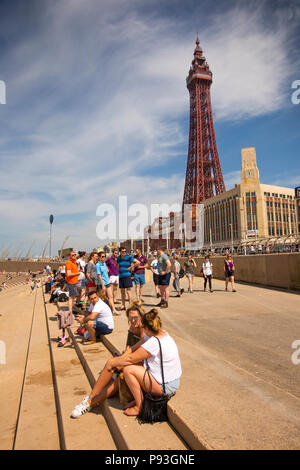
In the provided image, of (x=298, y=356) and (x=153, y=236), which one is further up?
(x=153, y=236)

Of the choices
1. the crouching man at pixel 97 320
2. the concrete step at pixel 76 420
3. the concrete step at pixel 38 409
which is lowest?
the concrete step at pixel 38 409

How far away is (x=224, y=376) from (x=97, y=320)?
2652 millimetres

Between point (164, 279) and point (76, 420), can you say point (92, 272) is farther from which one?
point (76, 420)

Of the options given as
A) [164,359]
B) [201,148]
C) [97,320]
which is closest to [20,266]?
[201,148]

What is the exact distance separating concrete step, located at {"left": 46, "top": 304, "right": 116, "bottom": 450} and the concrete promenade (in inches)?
1.5

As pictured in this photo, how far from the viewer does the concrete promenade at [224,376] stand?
238 cm

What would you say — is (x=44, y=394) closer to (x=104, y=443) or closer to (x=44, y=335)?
(x=104, y=443)

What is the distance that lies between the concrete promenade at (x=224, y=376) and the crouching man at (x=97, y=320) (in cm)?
24

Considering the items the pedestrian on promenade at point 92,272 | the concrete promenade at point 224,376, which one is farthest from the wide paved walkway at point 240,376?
the pedestrian on promenade at point 92,272

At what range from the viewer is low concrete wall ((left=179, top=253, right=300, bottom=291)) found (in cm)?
1168

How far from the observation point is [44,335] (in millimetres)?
7289

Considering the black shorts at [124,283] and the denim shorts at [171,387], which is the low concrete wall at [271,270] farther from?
the denim shorts at [171,387]

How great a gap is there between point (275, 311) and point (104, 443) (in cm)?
632
